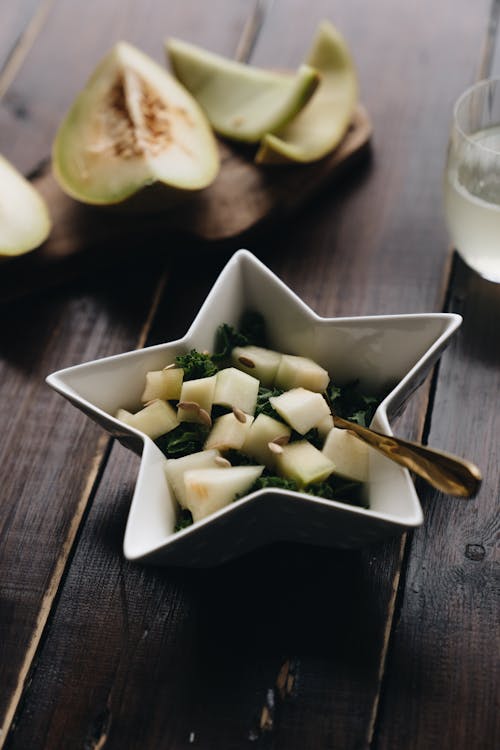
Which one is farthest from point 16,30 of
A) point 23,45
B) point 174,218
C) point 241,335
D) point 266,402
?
point 266,402

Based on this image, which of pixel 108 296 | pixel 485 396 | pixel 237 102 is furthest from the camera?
pixel 237 102

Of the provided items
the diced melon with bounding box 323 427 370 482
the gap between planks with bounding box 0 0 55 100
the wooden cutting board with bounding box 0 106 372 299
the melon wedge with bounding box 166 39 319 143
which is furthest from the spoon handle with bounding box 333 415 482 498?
the gap between planks with bounding box 0 0 55 100

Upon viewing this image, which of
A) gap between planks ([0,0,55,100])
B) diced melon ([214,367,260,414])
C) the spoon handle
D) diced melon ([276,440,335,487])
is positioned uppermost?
gap between planks ([0,0,55,100])

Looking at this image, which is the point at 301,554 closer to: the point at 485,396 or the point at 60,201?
the point at 485,396

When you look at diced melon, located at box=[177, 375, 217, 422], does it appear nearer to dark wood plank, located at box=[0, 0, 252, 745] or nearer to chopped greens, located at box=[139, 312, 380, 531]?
chopped greens, located at box=[139, 312, 380, 531]

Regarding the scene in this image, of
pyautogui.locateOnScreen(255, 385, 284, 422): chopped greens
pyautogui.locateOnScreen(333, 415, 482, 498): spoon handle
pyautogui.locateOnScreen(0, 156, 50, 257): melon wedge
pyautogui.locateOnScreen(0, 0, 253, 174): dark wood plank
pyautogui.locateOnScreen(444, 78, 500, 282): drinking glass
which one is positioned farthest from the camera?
pyautogui.locateOnScreen(0, 0, 253, 174): dark wood plank

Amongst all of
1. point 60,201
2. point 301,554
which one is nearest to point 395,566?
point 301,554

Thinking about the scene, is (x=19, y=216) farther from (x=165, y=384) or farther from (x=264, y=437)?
(x=264, y=437)
